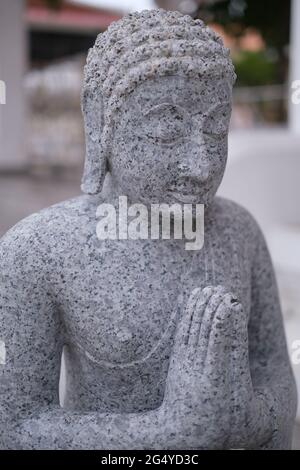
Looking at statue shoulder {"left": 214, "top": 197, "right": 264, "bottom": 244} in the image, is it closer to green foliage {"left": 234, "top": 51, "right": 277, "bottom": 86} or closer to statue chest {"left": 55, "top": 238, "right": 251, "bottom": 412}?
statue chest {"left": 55, "top": 238, "right": 251, "bottom": 412}

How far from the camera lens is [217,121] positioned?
1422 millimetres

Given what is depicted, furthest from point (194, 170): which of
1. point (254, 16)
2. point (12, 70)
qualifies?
point (12, 70)

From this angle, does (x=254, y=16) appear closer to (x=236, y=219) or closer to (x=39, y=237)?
(x=236, y=219)

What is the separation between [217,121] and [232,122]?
10.1 metres

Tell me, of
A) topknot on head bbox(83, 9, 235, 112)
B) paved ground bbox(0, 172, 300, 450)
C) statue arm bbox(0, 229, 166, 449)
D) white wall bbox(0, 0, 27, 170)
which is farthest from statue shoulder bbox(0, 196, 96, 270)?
white wall bbox(0, 0, 27, 170)

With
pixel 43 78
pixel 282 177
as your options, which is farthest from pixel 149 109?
pixel 43 78

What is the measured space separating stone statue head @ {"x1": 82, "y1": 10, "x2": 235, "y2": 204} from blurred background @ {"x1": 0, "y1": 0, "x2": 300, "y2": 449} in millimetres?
1212

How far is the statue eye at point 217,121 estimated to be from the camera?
1403mm

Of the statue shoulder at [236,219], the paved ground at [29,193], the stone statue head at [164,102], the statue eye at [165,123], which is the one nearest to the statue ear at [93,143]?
the stone statue head at [164,102]

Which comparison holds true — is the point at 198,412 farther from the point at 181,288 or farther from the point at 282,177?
the point at 282,177

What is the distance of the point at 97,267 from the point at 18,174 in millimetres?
8837

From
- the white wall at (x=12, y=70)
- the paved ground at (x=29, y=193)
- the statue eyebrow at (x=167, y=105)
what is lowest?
the paved ground at (x=29, y=193)

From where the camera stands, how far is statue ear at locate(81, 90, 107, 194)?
1486 millimetres

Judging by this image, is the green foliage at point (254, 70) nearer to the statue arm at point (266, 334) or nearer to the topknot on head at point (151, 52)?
the statue arm at point (266, 334)
